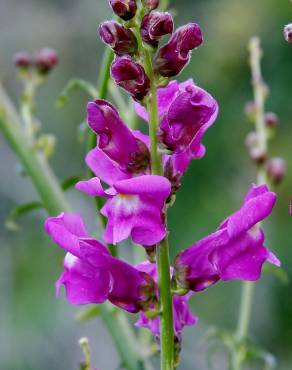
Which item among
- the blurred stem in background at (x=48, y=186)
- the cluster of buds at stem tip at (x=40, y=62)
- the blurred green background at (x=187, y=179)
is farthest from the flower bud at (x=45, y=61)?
the blurred green background at (x=187, y=179)

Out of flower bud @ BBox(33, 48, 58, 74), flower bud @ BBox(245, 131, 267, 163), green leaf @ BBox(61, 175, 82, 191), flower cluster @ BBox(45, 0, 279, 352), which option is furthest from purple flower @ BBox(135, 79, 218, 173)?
flower bud @ BBox(33, 48, 58, 74)

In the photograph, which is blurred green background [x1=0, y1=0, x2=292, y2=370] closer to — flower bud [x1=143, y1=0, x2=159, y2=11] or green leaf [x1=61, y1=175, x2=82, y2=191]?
green leaf [x1=61, y1=175, x2=82, y2=191]

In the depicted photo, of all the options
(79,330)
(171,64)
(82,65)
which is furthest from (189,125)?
(82,65)

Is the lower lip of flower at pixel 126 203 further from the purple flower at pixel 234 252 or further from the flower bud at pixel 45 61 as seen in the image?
the flower bud at pixel 45 61

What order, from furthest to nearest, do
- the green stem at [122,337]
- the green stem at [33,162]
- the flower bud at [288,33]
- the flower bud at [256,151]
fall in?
the flower bud at [256,151] → the green stem at [33,162] → the green stem at [122,337] → the flower bud at [288,33]

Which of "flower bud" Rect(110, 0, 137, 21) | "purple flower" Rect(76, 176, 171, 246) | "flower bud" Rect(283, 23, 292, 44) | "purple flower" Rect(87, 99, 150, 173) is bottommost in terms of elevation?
"purple flower" Rect(76, 176, 171, 246)

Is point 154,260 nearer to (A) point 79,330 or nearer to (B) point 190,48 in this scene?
(B) point 190,48

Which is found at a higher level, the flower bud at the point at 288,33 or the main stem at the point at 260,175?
the flower bud at the point at 288,33
